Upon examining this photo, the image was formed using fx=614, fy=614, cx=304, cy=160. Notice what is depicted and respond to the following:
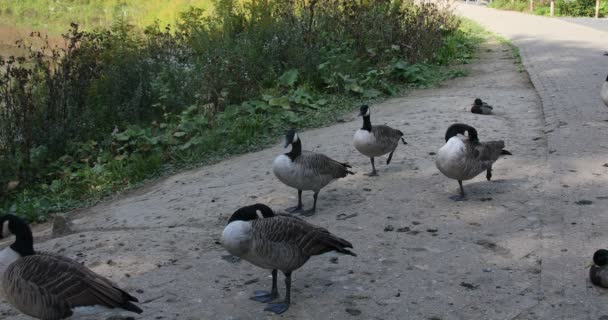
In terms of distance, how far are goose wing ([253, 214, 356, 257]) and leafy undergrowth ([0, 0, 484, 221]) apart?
4771 mm

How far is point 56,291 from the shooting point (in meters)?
3.92

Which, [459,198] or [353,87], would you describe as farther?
[353,87]

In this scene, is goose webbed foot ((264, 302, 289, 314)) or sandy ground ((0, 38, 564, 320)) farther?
sandy ground ((0, 38, 564, 320))

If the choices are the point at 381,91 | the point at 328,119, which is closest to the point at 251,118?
the point at 328,119

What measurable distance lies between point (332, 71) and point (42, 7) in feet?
88.1

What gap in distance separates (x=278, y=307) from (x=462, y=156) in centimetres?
273

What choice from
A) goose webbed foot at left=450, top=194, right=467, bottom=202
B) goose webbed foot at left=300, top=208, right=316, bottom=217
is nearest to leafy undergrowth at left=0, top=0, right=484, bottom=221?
goose webbed foot at left=300, top=208, right=316, bottom=217

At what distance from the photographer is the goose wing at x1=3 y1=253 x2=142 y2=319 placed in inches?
154

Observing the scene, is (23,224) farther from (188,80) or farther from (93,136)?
(188,80)

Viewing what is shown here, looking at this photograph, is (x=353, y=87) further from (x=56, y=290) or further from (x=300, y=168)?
(x=56, y=290)

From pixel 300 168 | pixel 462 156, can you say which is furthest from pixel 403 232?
pixel 300 168

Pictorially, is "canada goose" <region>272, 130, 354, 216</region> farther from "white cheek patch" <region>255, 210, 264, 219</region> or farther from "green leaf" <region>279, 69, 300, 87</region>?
"green leaf" <region>279, 69, 300, 87</region>

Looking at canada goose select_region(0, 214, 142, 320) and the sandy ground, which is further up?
canada goose select_region(0, 214, 142, 320)

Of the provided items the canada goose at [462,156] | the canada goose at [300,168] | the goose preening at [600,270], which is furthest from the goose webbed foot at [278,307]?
the canada goose at [462,156]
